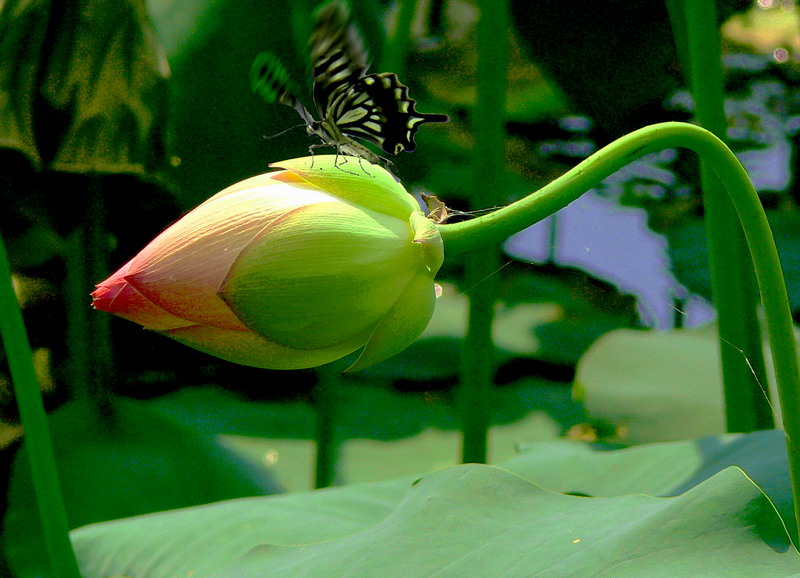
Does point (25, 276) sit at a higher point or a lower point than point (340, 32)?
lower

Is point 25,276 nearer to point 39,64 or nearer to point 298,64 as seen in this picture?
point 39,64

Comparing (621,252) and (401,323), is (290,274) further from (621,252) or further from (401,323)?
(621,252)

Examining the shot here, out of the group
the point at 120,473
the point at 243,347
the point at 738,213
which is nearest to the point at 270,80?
the point at 243,347

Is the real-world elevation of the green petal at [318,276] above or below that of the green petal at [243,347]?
above

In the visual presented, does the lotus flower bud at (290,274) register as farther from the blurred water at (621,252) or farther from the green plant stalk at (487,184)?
the blurred water at (621,252)

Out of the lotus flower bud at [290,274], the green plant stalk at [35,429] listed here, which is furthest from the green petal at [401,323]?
the green plant stalk at [35,429]

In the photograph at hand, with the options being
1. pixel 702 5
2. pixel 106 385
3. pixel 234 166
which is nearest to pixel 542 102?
pixel 234 166

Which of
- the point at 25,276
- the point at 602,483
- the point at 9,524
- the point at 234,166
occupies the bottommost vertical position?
the point at 9,524

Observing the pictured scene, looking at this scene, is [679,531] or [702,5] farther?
[702,5]
